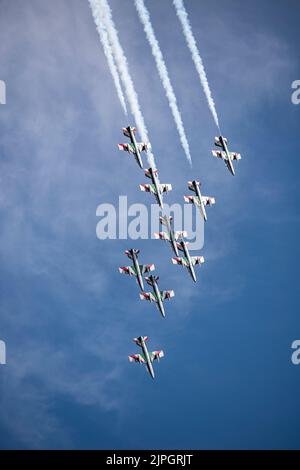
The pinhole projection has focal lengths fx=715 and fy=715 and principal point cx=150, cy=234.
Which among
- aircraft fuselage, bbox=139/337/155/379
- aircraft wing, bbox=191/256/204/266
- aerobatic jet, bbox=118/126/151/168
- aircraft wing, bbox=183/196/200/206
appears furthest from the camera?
aircraft wing, bbox=183/196/200/206

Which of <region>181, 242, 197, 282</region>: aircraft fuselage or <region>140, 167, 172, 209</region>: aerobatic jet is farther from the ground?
<region>140, 167, 172, 209</region>: aerobatic jet

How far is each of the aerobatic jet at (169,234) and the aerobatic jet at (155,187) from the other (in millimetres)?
1711

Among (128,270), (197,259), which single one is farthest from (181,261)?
(128,270)

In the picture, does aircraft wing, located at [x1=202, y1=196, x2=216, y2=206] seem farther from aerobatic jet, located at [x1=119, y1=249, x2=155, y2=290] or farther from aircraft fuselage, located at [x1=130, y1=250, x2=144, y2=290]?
aircraft fuselage, located at [x1=130, y1=250, x2=144, y2=290]

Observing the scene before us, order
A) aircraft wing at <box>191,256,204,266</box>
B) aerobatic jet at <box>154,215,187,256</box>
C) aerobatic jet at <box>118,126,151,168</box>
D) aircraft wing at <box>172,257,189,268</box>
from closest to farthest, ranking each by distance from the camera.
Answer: aerobatic jet at <box>118,126,151,168</box>, aerobatic jet at <box>154,215,187,256</box>, aircraft wing at <box>172,257,189,268</box>, aircraft wing at <box>191,256,204,266</box>

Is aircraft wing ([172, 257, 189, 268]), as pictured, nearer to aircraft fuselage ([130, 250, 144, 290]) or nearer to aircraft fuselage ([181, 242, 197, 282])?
aircraft fuselage ([181, 242, 197, 282])

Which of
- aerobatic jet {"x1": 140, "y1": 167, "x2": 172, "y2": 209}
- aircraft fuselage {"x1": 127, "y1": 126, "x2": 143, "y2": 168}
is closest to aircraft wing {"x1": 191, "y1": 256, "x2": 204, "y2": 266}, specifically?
aerobatic jet {"x1": 140, "y1": 167, "x2": 172, "y2": 209}

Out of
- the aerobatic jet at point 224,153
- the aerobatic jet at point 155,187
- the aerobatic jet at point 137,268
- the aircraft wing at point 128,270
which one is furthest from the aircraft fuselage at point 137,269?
the aerobatic jet at point 224,153

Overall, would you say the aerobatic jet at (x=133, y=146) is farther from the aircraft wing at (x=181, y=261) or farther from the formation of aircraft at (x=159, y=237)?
the aircraft wing at (x=181, y=261)

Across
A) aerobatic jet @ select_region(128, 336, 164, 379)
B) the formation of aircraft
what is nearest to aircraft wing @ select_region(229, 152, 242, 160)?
the formation of aircraft

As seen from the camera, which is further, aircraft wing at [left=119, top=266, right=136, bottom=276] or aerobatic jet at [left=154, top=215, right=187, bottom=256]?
aircraft wing at [left=119, top=266, right=136, bottom=276]

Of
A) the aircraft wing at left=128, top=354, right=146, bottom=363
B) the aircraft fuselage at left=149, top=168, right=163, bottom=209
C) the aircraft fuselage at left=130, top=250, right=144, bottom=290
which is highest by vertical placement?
the aircraft fuselage at left=149, top=168, right=163, bottom=209

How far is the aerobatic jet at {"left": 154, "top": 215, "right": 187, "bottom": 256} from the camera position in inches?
3177

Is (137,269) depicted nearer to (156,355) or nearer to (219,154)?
(156,355)
